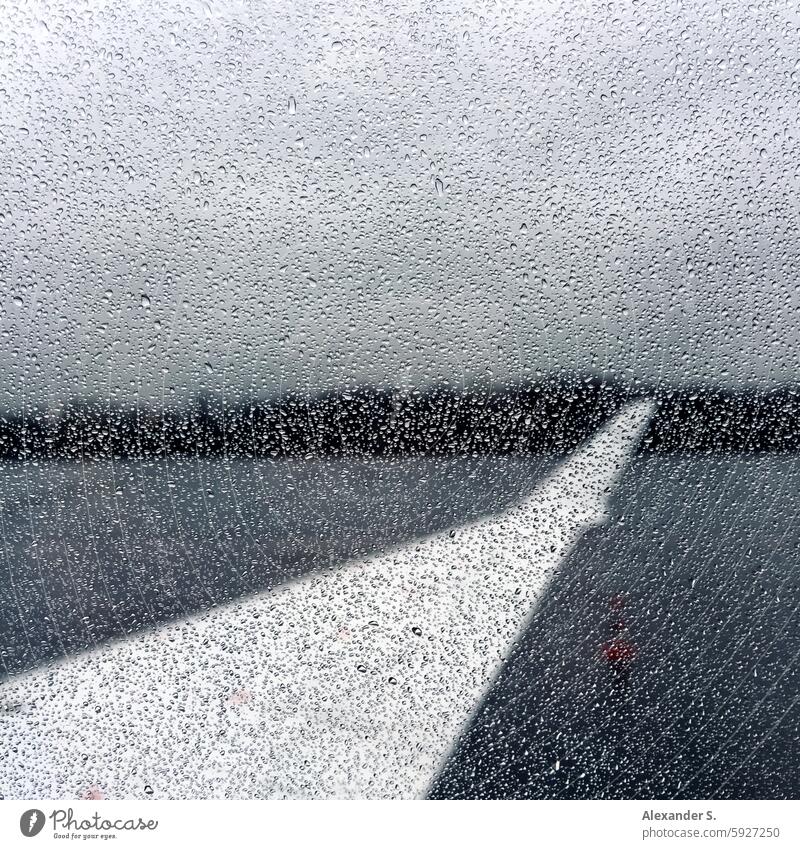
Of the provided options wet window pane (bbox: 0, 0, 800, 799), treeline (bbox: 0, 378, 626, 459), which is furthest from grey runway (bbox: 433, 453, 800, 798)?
treeline (bbox: 0, 378, 626, 459)

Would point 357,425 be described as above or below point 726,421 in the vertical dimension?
below

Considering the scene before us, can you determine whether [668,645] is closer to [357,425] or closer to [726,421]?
[726,421]

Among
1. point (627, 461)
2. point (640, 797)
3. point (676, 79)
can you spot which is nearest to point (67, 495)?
point (627, 461)

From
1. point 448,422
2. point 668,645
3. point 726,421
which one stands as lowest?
point 668,645

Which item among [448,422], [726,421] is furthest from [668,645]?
[448,422]

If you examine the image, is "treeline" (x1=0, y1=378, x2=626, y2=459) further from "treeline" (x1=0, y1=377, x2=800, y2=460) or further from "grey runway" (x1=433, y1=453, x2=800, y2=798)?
"grey runway" (x1=433, y1=453, x2=800, y2=798)
